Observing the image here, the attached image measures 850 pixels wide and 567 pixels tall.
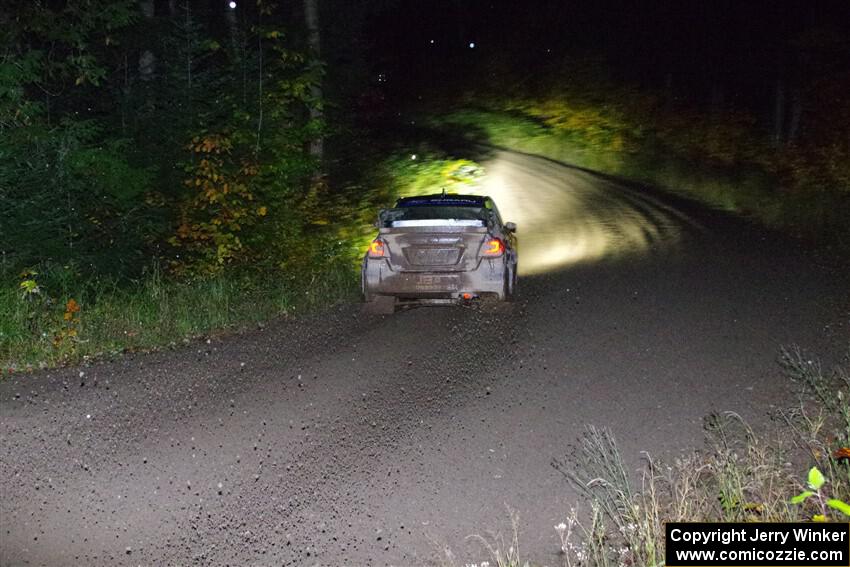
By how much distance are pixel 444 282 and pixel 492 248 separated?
0.91 metres

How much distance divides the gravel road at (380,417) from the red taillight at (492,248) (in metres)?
0.92

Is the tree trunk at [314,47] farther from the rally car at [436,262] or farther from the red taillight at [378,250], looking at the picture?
the rally car at [436,262]

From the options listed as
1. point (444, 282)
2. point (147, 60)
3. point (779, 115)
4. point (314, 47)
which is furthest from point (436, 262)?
point (779, 115)

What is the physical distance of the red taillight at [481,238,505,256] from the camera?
12.5 metres

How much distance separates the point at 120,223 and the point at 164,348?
585 cm

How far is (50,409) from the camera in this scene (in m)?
8.48

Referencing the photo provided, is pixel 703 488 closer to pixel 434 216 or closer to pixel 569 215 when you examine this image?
pixel 434 216

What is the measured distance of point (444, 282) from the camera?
12.4 m

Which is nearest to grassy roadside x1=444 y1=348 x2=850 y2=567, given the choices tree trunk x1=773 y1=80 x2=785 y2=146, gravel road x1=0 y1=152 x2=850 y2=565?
gravel road x1=0 y1=152 x2=850 y2=565

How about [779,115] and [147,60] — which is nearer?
[147,60]

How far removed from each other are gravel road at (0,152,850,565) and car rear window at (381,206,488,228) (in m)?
1.42

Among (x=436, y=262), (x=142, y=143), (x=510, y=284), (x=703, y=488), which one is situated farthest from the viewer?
(x=142, y=143)

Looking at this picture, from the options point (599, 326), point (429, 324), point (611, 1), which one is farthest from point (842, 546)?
point (611, 1)

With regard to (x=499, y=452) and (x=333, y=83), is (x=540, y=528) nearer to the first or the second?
(x=499, y=452)
